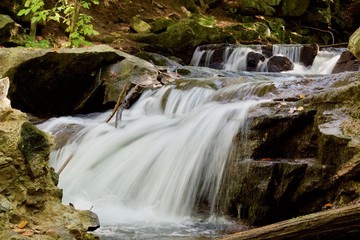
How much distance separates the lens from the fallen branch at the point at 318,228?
235 cm

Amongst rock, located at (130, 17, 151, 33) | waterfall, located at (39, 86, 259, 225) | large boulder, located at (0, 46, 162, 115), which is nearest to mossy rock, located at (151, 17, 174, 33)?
rock, located at (130, 17, 151, 33)

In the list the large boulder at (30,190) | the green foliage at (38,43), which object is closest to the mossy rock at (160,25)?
the green foliage at (38,43)

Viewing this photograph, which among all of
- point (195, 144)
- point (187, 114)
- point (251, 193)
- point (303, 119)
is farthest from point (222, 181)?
point (187, 114)

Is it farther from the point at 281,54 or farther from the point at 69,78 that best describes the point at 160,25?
the point at 69,78

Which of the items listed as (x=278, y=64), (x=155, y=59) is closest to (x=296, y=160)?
(x=155, y=59)

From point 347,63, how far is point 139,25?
7.50 meters

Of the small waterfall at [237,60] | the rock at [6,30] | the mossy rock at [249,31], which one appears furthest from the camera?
the mossy rock at [249,31]

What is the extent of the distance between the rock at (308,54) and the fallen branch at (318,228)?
11.5m

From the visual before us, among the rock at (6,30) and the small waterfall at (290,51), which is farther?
the small waterfall at (290,51)

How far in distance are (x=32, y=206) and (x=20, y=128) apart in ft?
1.70

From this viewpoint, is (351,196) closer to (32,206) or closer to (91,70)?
(32,206)

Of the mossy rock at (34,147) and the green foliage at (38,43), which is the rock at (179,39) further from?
the mossy rock at (34,147)

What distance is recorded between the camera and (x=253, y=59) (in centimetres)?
1276

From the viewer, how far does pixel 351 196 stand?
409 centimetres
